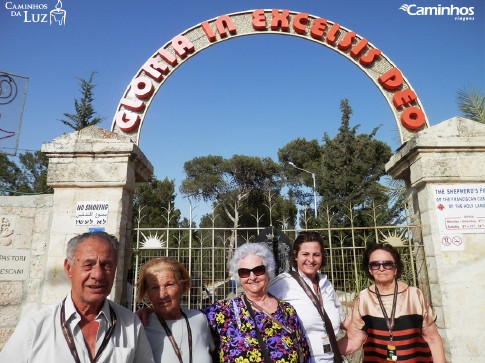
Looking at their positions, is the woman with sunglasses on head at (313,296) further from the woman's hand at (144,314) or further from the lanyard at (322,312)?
the woman's hand at (144,314)

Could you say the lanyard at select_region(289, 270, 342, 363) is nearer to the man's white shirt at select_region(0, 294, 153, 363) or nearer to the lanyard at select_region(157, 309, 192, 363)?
the lanyard at select_region(157, 309, 192, 363)

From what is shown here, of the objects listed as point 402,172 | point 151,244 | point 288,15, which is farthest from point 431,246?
point 288,15

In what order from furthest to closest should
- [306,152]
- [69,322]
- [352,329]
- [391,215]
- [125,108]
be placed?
1. [306,152]
2. [391,215]
3. [125,108]
4. [352,329]
5. [69,322]

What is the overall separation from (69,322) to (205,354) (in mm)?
678

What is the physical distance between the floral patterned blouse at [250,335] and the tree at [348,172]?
48.5 feet

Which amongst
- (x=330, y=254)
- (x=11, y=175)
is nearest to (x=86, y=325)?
(x=330, y=254)

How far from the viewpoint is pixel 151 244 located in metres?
4.98

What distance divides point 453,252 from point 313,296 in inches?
85.1

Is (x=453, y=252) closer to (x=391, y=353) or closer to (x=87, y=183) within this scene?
(x=391, y=353)

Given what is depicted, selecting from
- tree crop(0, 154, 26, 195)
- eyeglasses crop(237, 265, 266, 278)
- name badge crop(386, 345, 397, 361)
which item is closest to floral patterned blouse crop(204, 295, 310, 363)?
eyeglasses crop(237, 265, 266, 278)

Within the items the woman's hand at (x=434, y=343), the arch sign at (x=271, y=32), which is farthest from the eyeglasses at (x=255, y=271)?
the arch sign at (x=271, y=32)

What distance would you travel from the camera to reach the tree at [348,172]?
17.8 m

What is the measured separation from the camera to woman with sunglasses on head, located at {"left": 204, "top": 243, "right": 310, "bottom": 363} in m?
1.67

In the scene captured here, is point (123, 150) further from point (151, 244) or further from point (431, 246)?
point (431, 246)
